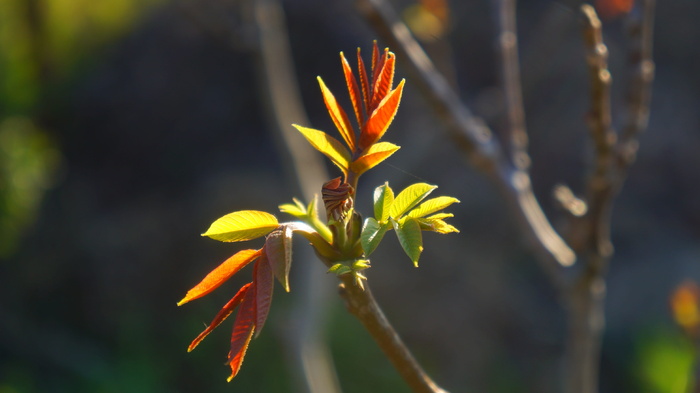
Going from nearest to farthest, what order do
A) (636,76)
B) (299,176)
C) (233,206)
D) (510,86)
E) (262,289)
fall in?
(262,289), (636,76), (510,86), (299,176), (233,206)

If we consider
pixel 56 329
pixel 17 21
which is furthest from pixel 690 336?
pixel 17 21

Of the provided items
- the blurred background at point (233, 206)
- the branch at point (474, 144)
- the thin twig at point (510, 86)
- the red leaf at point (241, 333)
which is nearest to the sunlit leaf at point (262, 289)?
the red leaf at point (241, 333)

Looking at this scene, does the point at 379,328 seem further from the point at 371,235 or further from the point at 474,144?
the point at 474,144

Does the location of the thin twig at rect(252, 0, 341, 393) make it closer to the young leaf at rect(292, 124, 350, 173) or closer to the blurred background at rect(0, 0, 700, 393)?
the blurred background at rect(0, 0, 700, 393)

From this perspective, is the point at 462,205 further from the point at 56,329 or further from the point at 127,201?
the point at 56,329

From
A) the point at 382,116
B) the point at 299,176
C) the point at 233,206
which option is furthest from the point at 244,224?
the point at 233,206

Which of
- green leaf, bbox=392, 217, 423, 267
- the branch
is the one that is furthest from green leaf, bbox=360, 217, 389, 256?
the branch

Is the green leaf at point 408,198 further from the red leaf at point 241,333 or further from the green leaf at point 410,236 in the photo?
the red leaf at point 241,333
